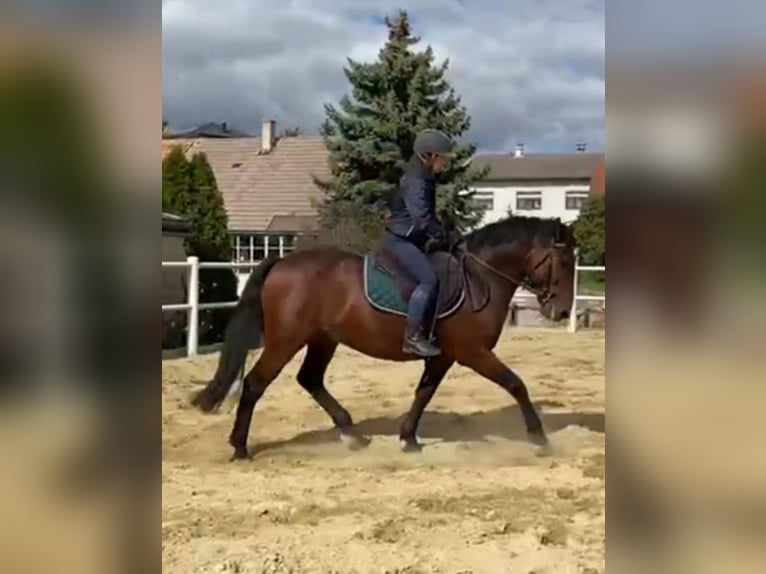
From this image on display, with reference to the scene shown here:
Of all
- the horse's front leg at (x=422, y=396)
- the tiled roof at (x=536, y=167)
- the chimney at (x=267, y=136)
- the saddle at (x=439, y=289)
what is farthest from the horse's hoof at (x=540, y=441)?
the tiled roof at (x=536, y=167)

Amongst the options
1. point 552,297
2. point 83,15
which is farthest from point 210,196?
point 83,15

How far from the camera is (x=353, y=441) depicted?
12.3ft

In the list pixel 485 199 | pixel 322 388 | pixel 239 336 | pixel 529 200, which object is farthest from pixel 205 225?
pixel 529 200

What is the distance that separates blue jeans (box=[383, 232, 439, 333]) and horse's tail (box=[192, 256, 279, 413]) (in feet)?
1.93

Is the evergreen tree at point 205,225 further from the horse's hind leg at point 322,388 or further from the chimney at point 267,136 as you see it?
the chimney at point 267,136

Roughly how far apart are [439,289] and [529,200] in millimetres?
14855

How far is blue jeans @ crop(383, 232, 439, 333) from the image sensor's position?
3.39 m

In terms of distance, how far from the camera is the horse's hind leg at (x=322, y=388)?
3762 millimetres

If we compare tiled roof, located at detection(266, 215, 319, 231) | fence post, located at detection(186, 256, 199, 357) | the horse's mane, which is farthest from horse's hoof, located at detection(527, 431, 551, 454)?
tiled roof, located at detection(266, 215, 319, 231)

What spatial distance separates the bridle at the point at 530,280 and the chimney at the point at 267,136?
34.4ft

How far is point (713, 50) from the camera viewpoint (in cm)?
79

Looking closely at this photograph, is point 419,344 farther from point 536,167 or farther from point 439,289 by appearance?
point 536,167

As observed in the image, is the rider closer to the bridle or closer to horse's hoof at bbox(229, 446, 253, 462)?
the bridle

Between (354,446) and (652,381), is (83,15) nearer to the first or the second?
(652,381)
